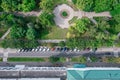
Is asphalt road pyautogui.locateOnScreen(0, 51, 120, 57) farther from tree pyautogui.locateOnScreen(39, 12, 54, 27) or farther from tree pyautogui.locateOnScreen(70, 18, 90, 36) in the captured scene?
tree pyautogui.locateOnScreen(39, 12, 54, 27)

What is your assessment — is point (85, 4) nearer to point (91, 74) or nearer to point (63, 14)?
point (63, 14)

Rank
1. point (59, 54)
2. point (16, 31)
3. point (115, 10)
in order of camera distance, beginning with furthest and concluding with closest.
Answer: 1. point (59, 54)
2. point (115, 10)
3. point (16, 31)

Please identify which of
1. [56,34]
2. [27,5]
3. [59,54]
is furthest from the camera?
[56,34]

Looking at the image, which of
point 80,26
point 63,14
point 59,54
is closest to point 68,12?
point 63,14

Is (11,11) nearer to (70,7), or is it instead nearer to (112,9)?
(70,7)

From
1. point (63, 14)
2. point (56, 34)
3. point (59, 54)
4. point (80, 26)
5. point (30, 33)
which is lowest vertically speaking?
point (59, 54)

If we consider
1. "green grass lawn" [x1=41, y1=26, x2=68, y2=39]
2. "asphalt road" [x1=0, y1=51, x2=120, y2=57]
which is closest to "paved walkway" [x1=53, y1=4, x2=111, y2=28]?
"green grass lawn" [x1=41, y1=26, x2=68, y2=39]

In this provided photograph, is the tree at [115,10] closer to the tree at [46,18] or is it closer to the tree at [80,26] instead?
the tree at [80,26]
